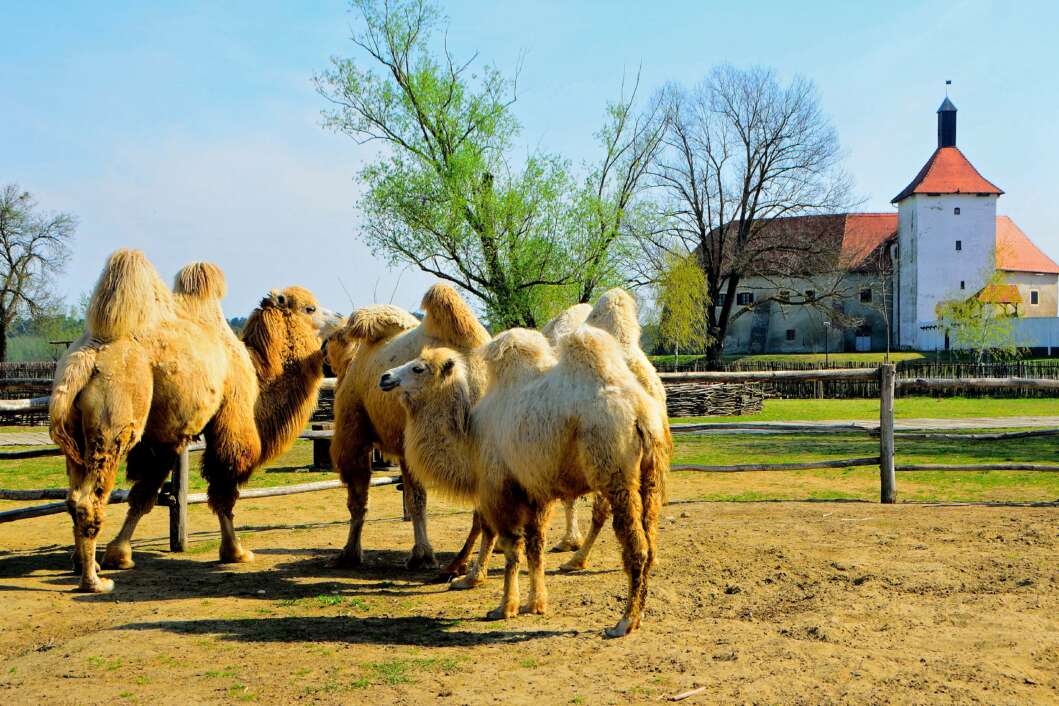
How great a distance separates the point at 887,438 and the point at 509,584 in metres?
6.81

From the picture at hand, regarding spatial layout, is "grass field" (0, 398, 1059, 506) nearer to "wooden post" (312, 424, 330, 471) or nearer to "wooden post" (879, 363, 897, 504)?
"wooden post" (312, 424, 330, 471)

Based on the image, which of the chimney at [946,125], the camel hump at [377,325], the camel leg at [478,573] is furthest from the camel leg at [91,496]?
the chimney at [946,125]

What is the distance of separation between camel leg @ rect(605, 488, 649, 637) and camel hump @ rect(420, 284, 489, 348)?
240 cm

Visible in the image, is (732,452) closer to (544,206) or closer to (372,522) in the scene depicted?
(372,522)

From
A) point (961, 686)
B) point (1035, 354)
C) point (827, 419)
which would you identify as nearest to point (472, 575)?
point (961, 686)

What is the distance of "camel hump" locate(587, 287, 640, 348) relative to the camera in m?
7.24

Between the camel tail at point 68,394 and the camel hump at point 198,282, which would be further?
the camel hump at point 198,282

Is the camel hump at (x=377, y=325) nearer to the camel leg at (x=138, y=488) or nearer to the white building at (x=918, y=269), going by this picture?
the camel leg at (x=138, y=488)

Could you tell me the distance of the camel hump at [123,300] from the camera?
640 centimetres

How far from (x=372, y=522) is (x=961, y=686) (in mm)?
6851

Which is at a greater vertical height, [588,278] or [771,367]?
[588,278]

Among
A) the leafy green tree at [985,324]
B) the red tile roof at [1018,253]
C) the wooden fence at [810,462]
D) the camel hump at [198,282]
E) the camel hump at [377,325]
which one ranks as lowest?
the wooden fence at [810,462]

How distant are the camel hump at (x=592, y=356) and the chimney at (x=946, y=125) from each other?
7253 centimetres

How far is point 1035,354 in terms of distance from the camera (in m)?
A: 60.7
